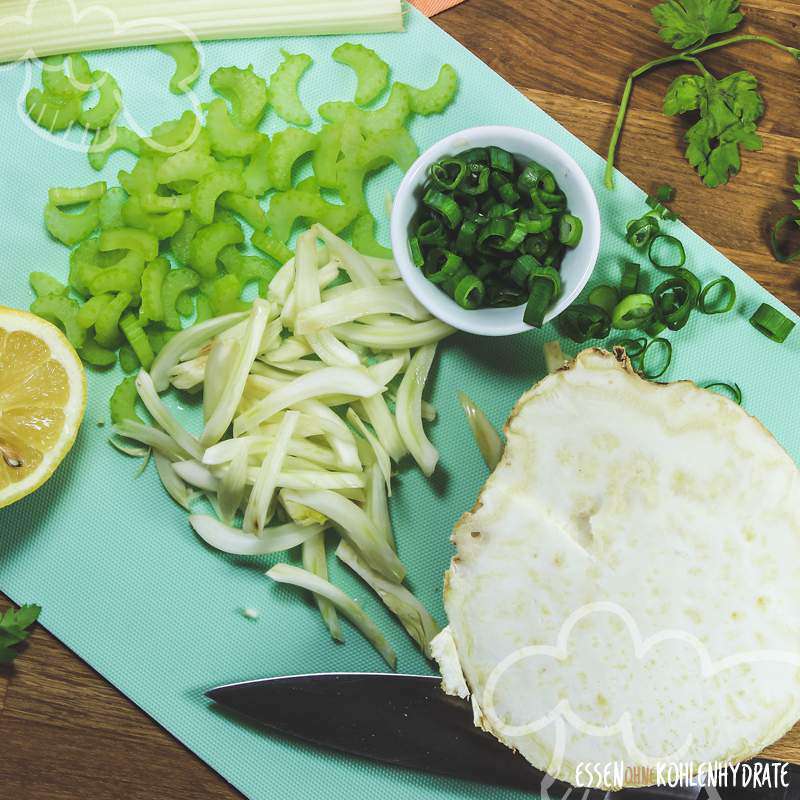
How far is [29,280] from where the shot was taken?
2.19m

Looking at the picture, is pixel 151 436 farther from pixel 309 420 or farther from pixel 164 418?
pixel 309 420

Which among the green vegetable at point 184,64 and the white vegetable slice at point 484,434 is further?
the green vegetable at point 184,64

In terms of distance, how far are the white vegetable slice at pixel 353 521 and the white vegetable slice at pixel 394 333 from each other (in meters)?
0.39

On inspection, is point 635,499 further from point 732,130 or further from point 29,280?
point 29,280

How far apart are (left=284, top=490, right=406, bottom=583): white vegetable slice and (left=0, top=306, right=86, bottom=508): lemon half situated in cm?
55

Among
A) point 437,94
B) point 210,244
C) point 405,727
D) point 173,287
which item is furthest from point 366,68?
point 405,727

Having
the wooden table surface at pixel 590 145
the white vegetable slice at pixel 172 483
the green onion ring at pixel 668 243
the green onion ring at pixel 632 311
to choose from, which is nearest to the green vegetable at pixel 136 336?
the white vegetable slice at pixel 172 483

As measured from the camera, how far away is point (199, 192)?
210 centimetres

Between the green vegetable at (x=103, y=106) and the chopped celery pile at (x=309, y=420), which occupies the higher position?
the green vegetable at (x=103, y=106)

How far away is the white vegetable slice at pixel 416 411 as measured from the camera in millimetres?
2076

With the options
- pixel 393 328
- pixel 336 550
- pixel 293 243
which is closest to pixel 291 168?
pixel 293 243

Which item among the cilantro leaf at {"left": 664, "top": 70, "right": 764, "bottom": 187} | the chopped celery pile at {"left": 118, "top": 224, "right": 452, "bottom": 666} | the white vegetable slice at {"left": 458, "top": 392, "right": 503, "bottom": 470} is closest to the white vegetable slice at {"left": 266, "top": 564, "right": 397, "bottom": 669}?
the chopped celery pile at {"left": 118, "top": 224, "right": 452, "bottom": 666}

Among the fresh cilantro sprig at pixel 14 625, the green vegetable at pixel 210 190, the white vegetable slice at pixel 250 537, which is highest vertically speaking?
the green vegetable at pixel 210 190

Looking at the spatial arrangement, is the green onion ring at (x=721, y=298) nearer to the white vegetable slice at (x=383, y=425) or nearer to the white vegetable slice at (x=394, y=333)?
the white vegetable slice at (x=394, y=333)
